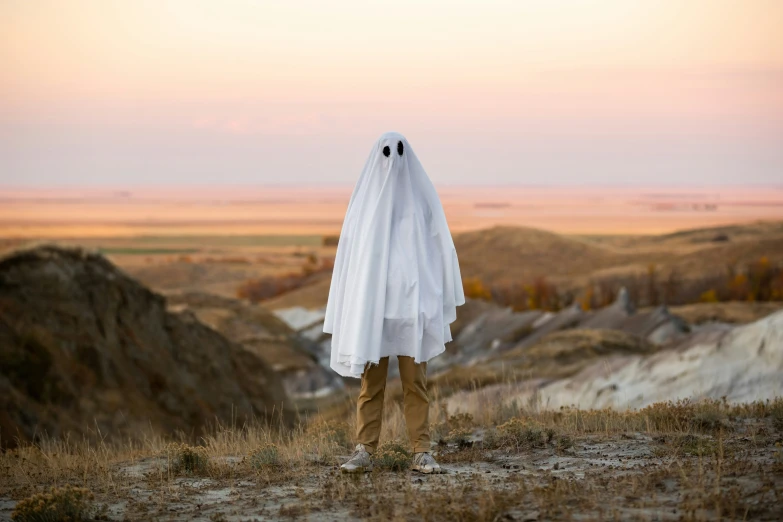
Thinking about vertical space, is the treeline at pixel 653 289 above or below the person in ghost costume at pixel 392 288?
below

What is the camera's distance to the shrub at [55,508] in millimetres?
5594

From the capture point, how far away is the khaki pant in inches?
264

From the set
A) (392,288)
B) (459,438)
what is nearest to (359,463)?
(392,288)

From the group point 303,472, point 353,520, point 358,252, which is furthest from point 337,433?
point 353,520

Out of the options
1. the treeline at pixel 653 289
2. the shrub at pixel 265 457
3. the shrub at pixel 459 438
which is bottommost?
the treeline at pixel 653 289

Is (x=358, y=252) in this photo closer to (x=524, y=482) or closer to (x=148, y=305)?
(x=524, y=482)

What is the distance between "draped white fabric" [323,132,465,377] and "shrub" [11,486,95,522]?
2086 millimetres

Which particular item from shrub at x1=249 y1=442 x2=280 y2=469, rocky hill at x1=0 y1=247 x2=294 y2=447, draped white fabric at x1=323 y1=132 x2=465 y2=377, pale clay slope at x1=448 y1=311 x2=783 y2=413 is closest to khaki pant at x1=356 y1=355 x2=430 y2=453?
draped white fabric at x1=323 y1=132 x2=465 y2=377

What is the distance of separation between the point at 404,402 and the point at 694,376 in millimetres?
12392

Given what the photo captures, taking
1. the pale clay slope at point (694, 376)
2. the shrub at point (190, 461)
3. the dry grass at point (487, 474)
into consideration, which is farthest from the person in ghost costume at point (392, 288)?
the pale clay slope at point (694, 376)

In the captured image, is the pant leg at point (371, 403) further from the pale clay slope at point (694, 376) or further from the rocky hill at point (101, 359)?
the rocky hill at point (101, 359)

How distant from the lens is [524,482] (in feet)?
19.6

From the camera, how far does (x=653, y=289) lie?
53156 millimetres

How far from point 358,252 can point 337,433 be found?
2492mm
